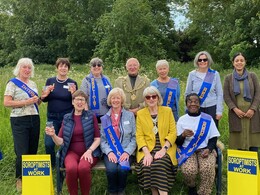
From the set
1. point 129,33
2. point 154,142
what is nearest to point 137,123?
point 154,142

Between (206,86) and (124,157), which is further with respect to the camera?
(206,86)

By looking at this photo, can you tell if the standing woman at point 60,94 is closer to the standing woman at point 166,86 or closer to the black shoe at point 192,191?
the standing woman at point 166,86

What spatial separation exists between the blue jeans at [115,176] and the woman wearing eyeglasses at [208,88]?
5.44 ft

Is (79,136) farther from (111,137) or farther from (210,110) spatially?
(210,110)

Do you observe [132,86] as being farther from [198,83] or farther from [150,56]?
[150,56]

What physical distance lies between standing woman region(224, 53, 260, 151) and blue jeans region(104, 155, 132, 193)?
1.90 metres

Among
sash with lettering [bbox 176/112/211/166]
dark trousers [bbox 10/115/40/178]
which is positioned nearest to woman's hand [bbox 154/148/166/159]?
sash with lettering [bbox 176/112/211/166]

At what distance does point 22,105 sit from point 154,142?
1880 mm

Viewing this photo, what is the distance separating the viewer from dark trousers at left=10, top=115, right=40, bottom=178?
5.06 meters

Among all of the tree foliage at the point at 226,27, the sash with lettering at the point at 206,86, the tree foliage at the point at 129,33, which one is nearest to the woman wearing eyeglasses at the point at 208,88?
the sash with lettering at the point at 206,86

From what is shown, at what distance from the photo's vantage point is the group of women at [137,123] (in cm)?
471

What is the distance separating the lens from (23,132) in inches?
199

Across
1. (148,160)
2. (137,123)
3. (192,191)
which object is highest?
(137,123)

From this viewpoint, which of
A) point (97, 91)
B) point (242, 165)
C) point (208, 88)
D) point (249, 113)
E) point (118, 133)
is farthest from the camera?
point (97, 91)
